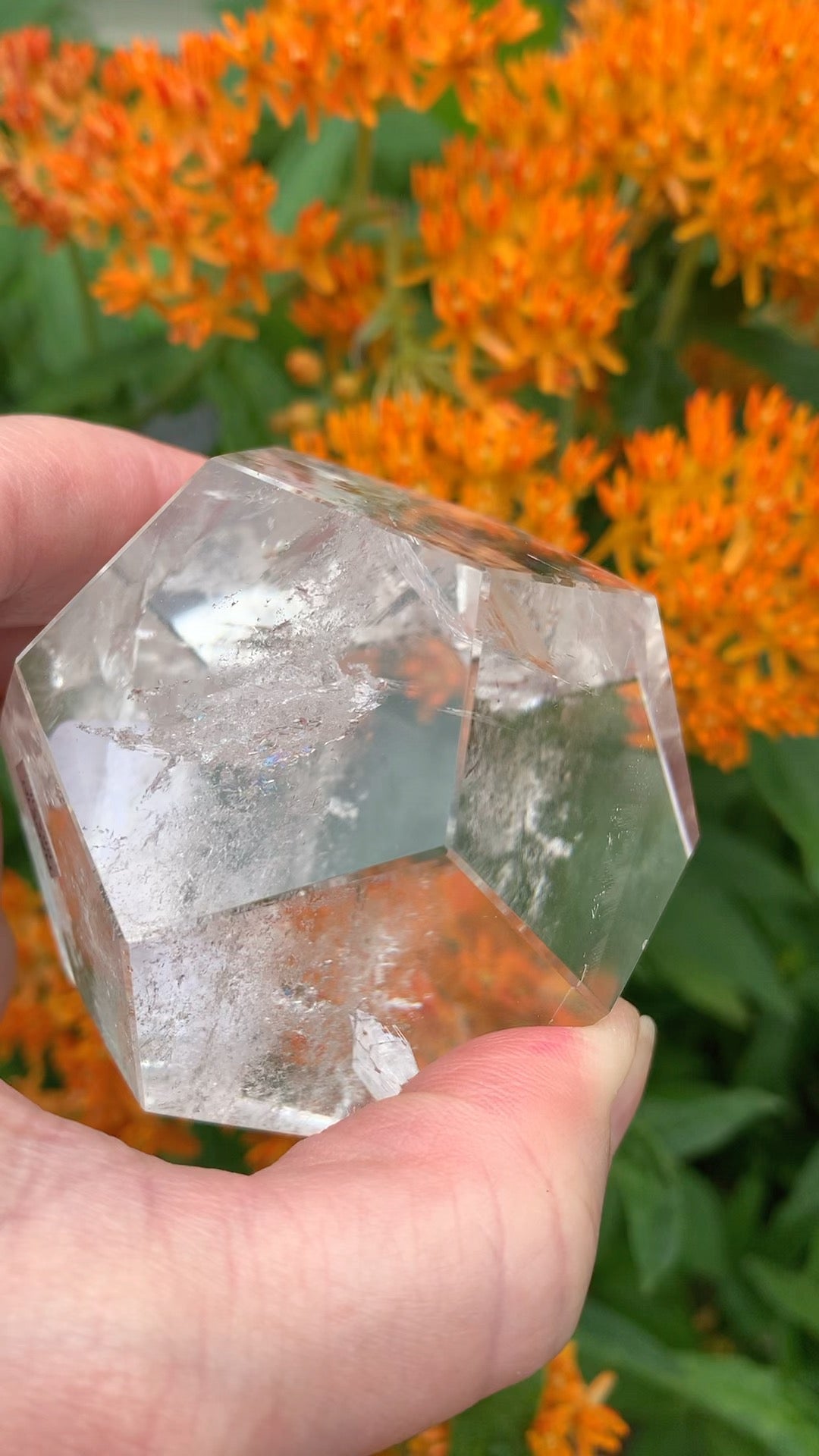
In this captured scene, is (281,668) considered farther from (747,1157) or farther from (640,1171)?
(747,1157)

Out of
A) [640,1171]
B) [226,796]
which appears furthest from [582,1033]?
[640,1171]

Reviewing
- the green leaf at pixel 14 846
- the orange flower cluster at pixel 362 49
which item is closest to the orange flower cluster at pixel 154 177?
the orange flower cluster at pixel 362 49

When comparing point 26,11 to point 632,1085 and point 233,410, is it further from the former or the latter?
point 632,1085

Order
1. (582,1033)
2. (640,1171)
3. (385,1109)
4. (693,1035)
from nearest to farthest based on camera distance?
(385,1109)
(582,1033)
(640,1171)
(693,1035)

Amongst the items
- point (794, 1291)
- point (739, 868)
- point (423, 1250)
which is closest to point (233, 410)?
point (739, 868)

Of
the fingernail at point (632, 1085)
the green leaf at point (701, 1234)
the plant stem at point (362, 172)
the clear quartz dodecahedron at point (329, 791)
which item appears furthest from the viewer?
the green leaf at point (701, 1234)

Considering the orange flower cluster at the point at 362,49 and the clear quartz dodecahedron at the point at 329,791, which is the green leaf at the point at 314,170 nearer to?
the orange flower cluster at the point at 362,49
